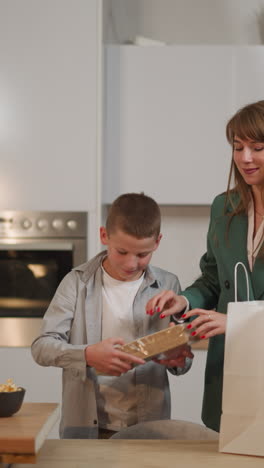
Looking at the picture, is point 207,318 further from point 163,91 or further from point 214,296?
point 163,91

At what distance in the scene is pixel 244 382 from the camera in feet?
4.04

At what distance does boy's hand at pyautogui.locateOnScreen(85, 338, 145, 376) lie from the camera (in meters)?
1.31

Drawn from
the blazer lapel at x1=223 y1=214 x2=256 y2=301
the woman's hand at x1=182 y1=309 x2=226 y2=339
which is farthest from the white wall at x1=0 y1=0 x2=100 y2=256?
the woman's hand at x1=182 y1=309 x2=226 y2=339

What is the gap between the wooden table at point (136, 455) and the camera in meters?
1.16

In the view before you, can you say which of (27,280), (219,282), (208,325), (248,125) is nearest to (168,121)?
(27,280)

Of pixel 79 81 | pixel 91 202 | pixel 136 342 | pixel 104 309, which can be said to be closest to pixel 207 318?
pixel 136 342

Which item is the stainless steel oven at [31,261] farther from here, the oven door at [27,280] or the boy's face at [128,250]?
the boy's face at [128,250]

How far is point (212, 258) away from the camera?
175 cm

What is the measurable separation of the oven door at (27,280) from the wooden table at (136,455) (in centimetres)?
147

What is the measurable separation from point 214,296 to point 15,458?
0.81 meters

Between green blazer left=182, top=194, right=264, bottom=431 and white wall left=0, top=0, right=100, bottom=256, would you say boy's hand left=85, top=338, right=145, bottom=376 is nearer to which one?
green blazer left=182, top=194, right=264, bottom=431

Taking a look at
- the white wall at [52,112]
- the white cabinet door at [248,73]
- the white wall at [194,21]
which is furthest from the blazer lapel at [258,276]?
the white wall at [194,21]

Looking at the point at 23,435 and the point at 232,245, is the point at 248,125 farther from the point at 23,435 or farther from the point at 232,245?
the point at 23,435

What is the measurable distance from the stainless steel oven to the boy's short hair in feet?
3.86
